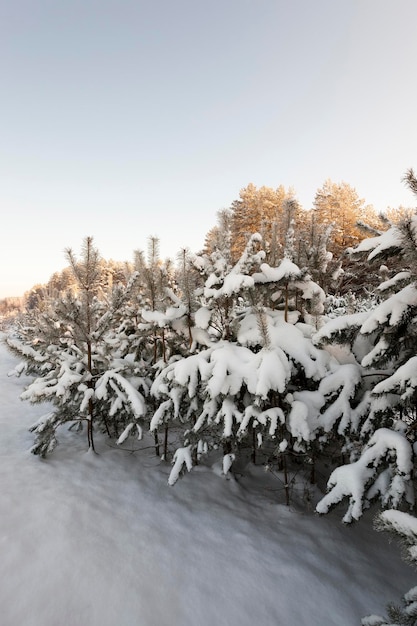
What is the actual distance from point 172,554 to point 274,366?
1.95 m

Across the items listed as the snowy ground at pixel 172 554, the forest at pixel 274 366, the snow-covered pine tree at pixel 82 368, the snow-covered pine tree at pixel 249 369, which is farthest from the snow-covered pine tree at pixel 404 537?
the snow-covered pine tree at pixel 82 368

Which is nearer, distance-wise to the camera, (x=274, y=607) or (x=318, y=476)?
(x=274, y=607)

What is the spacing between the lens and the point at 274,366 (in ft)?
9.70

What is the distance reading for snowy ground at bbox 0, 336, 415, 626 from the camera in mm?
2387

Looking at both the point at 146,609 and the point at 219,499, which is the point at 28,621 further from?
the point at 219,499

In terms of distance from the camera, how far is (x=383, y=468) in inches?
97.2

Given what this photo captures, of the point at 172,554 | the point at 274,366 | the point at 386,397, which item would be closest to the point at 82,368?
the point at 172,554

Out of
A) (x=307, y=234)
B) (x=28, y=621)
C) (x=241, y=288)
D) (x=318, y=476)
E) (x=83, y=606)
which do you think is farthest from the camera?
(x=307, y=234)

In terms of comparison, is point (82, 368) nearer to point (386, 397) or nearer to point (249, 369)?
point (249, 369)

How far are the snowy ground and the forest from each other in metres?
0.44

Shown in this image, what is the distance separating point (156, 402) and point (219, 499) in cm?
149

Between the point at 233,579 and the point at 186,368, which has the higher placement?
the point at 186,368

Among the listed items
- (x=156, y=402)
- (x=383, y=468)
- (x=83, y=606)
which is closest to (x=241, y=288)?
(x=383, y=468)

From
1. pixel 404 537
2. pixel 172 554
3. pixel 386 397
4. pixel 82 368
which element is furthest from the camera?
pixel 82 368
